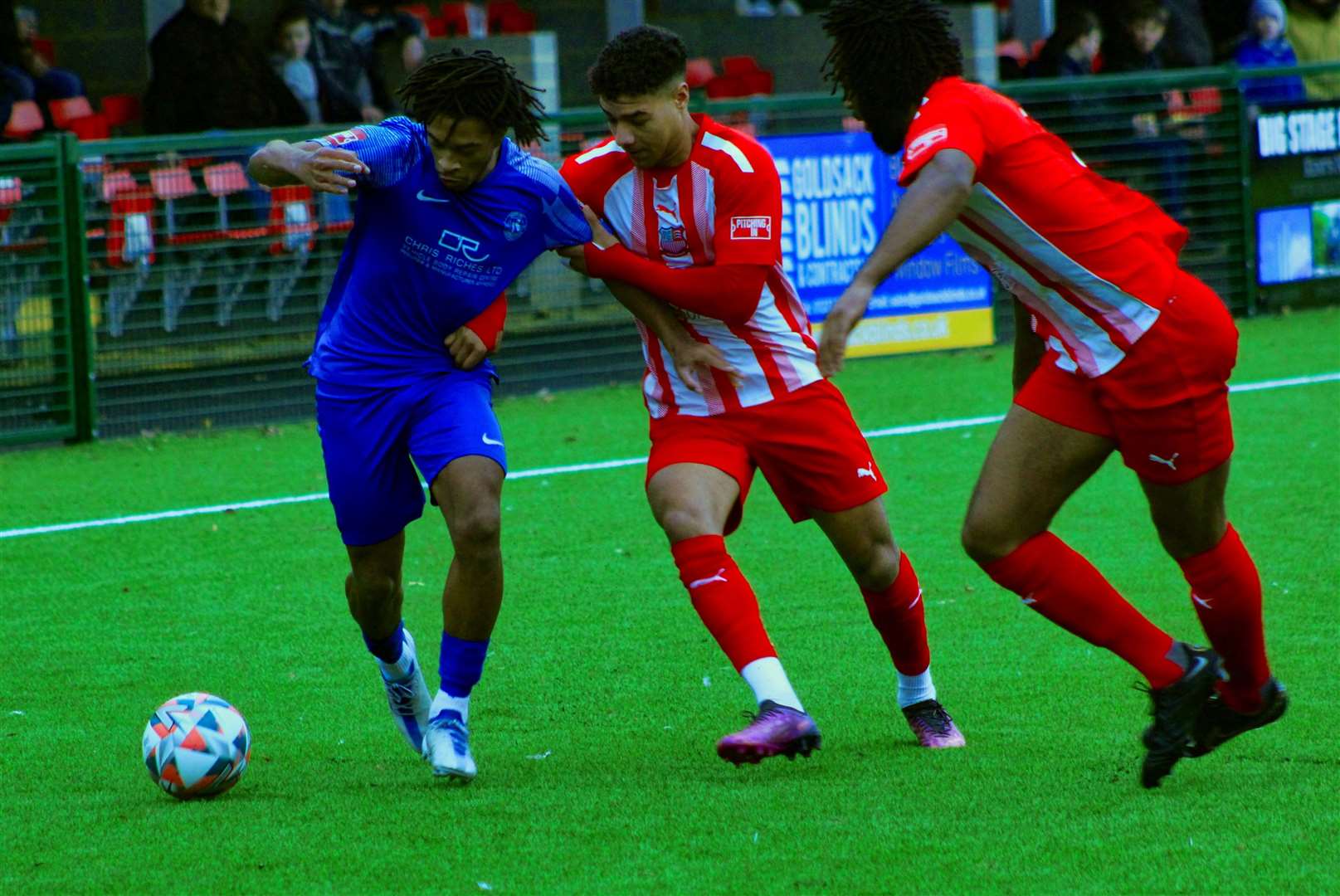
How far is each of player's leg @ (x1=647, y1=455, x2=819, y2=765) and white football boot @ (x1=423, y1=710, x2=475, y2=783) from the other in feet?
2.30

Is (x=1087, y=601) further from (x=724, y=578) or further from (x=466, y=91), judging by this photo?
(x=466, y=91)

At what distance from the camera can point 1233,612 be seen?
194 inches

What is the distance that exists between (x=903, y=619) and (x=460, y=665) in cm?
123

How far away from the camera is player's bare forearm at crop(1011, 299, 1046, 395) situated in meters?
5.14

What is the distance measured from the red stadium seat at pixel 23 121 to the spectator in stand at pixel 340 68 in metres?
1.97

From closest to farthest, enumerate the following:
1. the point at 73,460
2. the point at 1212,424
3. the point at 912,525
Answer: the point at 1212,424 → the point at 912,525 → the point at 73,460

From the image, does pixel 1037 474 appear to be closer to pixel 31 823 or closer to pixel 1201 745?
pixel 1201 745

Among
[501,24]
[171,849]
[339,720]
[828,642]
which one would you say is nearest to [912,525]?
[828,642]

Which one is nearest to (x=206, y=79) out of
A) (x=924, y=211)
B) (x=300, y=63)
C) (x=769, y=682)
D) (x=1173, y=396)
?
(x=300, y=63)

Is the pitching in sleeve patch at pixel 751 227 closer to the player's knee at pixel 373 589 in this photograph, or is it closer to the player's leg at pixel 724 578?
the player's leg at pixel 724 578

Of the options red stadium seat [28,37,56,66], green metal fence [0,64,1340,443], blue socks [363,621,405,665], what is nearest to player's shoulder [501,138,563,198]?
blue socks [363,621,405,665]

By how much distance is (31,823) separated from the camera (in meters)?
4.74

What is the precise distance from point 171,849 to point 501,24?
45.2 ft

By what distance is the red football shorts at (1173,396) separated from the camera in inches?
184
